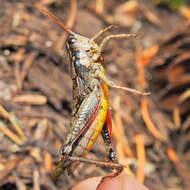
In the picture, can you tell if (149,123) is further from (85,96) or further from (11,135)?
(11,135)

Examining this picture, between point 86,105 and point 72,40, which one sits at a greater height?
point 72,40

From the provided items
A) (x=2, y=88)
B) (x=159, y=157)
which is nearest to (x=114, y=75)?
(x=159, y=157)

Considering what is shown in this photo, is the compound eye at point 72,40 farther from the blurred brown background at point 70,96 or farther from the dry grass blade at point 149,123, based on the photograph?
the dry grass blade at point 149,123

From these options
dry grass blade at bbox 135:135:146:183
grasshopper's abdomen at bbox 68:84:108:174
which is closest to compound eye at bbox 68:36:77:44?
grasshopper's abdomen at bbox 68:84:108:174

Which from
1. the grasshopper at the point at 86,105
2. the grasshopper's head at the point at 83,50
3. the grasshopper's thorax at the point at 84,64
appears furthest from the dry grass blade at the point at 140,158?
the grasshopper's head at the point at 83,50

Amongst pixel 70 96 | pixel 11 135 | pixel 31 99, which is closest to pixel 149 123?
pixel 70 96

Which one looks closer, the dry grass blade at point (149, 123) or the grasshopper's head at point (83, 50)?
the grasshopper's head at point (83, 50)

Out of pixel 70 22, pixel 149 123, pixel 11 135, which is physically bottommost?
pixel 149 123

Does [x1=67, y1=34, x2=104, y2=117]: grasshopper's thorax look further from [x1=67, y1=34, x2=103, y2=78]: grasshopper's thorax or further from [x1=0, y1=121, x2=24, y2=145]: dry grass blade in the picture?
[x1=0, y1=121, x2=24, y2=145]: dry grass blade
